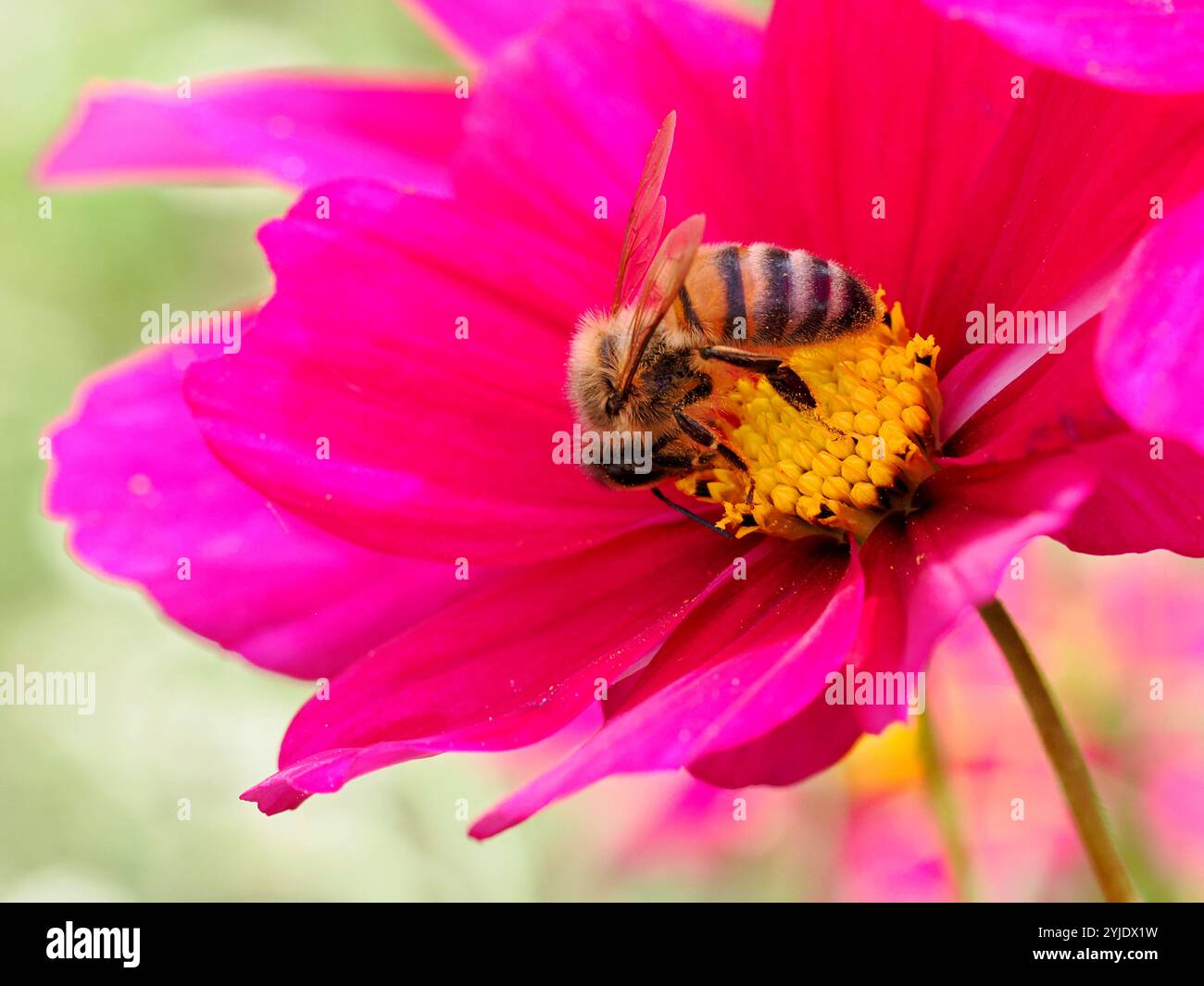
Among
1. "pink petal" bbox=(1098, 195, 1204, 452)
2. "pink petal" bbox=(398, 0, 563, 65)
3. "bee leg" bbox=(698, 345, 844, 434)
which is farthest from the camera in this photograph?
"pink petal" bbox=(398, 0, 563, 65)

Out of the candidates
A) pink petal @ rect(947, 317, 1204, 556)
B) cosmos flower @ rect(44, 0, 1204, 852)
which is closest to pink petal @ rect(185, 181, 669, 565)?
cosmos flower @ rect(44, 0, 1204, 852)

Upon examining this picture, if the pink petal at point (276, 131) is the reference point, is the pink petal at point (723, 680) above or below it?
below

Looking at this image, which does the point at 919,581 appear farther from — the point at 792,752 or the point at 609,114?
the point at 609,114

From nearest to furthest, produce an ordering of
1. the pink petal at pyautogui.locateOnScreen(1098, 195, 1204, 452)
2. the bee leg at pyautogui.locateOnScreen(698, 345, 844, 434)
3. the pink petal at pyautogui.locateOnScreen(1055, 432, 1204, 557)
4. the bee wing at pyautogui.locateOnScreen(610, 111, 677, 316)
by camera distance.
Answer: the pink petal at pyautogui.locateOnScreen(1098, 195, 1204, 452) < the pink petal at pyautogui.locateOnScreen(1055, 432, 1204, 557) < the bee wing at pyautogui.locateOnScreen(610, 111, 677, 316) < the bee leg at pyautogui.locateOnScreen(698, 345, 844, 434)

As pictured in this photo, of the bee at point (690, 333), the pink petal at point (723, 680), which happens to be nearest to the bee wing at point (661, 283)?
the bee at point (690, 333)

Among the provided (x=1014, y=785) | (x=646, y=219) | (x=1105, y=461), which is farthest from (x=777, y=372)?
(x=1014, y=785)

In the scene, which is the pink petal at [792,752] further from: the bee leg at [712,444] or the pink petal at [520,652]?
the bee leg at [712,444]

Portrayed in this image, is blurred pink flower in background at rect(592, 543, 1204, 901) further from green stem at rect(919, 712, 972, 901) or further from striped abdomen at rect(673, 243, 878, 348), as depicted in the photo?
striped abdomen at rect(673, 243, 878, 348)
